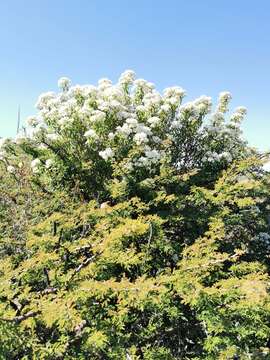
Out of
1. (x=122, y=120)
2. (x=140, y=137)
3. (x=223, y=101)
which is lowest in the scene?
(x=140, y=137)

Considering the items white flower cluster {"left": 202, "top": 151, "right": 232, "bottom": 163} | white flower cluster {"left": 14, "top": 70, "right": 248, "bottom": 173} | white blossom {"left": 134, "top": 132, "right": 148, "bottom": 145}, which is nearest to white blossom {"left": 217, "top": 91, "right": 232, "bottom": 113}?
white flower cluster {"left": 14, "top": 70, "right": 248, "bottom": 173}

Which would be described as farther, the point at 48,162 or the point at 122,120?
the point at 122,120

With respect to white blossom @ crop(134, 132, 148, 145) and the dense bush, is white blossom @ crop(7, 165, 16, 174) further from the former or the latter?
white blossom @ crop(134, 132, 148, 145)

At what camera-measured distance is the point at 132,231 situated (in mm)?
5141

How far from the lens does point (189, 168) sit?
959 cm

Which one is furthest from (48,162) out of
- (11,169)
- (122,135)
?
(122,135)

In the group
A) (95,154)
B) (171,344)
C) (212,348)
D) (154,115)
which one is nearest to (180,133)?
(154,115)

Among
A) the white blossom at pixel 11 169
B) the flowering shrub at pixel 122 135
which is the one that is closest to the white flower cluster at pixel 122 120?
the flowering shrub at pixel 122 135

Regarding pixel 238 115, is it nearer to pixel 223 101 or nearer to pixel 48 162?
pixel 223 101

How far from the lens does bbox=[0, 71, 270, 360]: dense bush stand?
4414 mm

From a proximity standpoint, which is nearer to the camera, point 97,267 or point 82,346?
point 82,346

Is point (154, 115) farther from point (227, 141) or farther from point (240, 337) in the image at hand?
point (240, 337)

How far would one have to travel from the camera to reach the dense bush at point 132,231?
4414mm

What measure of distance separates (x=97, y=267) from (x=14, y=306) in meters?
1.12
